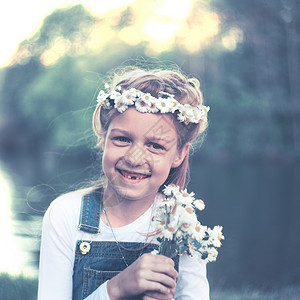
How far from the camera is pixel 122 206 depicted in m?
2.33

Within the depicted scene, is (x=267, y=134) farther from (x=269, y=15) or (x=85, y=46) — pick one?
(x=85, y=46)

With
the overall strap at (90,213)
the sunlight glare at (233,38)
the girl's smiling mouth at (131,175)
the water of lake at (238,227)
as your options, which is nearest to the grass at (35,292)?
the water of lake at (238,227)

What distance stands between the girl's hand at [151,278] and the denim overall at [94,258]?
349mm

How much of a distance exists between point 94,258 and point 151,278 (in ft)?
1.64

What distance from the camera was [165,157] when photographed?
7.46ft

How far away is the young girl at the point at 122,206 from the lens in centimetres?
219

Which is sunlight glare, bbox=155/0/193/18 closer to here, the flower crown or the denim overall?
the flower crown

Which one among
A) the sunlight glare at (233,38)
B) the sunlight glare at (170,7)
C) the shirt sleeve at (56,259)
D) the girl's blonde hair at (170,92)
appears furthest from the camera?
the sunlight glare at (233,38)

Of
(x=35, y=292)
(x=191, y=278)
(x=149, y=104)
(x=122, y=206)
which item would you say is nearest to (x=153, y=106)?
(x=149, y=104)

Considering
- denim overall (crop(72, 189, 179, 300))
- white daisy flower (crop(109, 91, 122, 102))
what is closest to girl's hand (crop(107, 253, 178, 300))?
denim overall (crop(72, 189, 179, 300))

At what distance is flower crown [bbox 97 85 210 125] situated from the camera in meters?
2.24

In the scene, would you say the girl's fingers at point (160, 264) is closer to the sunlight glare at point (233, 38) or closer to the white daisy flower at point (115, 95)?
the white daisy flower at point (115, 95)

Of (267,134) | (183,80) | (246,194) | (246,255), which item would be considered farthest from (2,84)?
(183,80)

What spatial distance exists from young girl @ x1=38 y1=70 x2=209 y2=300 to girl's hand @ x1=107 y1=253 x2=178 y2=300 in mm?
234
